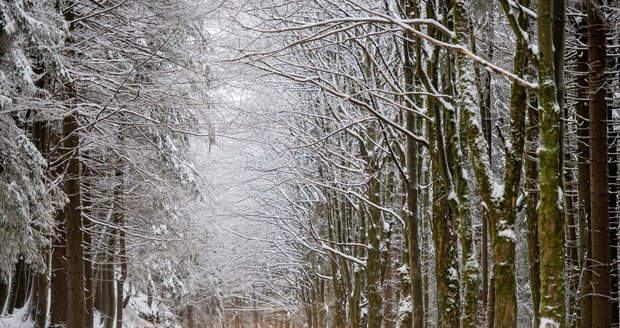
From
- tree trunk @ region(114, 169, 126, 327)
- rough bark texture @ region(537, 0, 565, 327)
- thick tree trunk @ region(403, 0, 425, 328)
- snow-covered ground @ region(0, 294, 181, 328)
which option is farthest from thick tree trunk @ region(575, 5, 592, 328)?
snow-covered ground @ region(0, 294, 181, 328)

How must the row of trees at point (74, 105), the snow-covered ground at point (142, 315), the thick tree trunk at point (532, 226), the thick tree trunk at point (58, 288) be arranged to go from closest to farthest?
the thick tree trunk at point (532, 226)
the row of trees at point (74, 105)
the thick tree trunk at point (58, 288)
the snow-covered ground at point (142, 315)

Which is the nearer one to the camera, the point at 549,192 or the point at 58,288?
the point at 549,192

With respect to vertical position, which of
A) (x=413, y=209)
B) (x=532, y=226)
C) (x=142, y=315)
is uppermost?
(x=413, y=209)

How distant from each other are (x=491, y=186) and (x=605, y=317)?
13.5 ft

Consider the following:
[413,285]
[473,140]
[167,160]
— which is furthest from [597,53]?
[167,160]

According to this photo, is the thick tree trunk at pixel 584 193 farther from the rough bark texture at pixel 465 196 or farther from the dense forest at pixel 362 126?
the rough bark texture at pixel 465 196

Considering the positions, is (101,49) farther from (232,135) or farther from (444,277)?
(444,277)

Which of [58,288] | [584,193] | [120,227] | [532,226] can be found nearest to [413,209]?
[532,226]

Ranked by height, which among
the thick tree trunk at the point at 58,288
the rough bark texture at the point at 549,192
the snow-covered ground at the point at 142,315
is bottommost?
the snow-covered ground at the point at 142,315

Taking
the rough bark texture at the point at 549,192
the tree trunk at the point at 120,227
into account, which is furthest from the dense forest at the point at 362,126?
the tree trunk at the point at 120,227

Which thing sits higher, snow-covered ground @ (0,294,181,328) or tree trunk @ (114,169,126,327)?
tree trunk @ (114,169,126,327)

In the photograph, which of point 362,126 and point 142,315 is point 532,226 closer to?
point 362,126

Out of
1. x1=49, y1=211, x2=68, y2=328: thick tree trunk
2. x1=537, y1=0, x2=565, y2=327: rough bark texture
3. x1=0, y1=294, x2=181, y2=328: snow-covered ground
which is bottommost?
x1=0, y1=294, x2=181, y2=328: snow-covered ground

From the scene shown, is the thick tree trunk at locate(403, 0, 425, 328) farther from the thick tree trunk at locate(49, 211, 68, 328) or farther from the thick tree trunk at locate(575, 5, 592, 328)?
the thick tree trunk at locate(49, 211, 68, 328)
